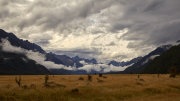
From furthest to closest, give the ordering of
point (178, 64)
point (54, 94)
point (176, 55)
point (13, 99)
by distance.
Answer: point (176, 55), point (178, 64), point (54, 94), point (13, 99)

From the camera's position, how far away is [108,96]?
2067 cm

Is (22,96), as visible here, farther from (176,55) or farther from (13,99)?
(176,55)

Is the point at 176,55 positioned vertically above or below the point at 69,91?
above

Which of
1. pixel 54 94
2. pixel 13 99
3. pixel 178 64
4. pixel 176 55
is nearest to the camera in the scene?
pixel 13 99

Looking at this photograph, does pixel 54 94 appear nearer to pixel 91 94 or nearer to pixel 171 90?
pixel 91 94

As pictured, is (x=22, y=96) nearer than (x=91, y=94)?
Yes

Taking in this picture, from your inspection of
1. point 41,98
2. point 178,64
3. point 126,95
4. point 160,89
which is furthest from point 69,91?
point 178,64

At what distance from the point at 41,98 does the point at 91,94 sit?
8.24 meters

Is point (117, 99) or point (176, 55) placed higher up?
point (176, 55)

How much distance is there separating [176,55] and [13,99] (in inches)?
9343

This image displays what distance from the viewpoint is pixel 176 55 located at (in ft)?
655

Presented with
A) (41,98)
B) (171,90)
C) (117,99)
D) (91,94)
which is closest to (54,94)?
(41,98)

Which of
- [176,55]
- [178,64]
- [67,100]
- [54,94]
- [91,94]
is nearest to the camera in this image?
[67,100]

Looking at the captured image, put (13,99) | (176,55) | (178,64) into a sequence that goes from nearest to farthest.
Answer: (13,99), (178,64), (176,55)
